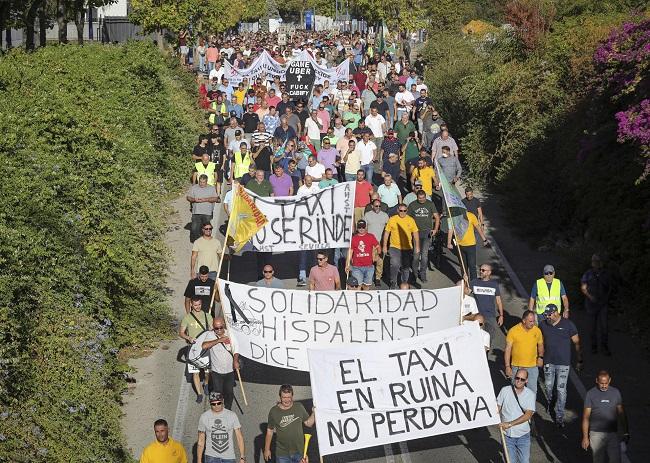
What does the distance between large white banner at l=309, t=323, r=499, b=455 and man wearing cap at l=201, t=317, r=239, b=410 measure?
2.08 m

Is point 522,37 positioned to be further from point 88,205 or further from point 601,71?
point 88,205

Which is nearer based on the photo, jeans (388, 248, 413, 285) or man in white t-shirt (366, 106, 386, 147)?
jeans (388, 248, 413, 285)

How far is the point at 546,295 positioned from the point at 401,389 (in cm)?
362

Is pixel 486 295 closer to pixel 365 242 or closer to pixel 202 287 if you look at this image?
pixel 365 242

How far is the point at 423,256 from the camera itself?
18188 millimetres

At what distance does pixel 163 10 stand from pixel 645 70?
24.7m

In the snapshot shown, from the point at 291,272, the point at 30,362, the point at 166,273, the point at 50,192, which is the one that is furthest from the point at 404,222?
the point at 30,362

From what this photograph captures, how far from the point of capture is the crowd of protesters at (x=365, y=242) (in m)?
11.4

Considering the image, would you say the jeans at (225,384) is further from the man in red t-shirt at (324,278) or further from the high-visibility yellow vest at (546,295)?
the high-visibility yellow vest at (546,295)

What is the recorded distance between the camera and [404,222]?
17.6 meters

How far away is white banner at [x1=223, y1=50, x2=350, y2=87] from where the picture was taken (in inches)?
1261

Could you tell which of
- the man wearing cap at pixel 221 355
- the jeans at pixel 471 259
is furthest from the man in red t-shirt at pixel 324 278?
the jeans at pixel 471 259

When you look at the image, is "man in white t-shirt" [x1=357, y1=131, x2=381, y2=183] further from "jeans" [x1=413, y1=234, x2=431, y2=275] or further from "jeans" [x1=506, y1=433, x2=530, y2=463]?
"jeans" [x1=506, y1=433, x2=530, y2=463]

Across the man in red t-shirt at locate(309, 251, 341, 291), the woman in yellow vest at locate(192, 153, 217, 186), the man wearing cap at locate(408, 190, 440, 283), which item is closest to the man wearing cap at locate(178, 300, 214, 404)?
the man in red t-shirt at locate(309, 251, 341, 291)
